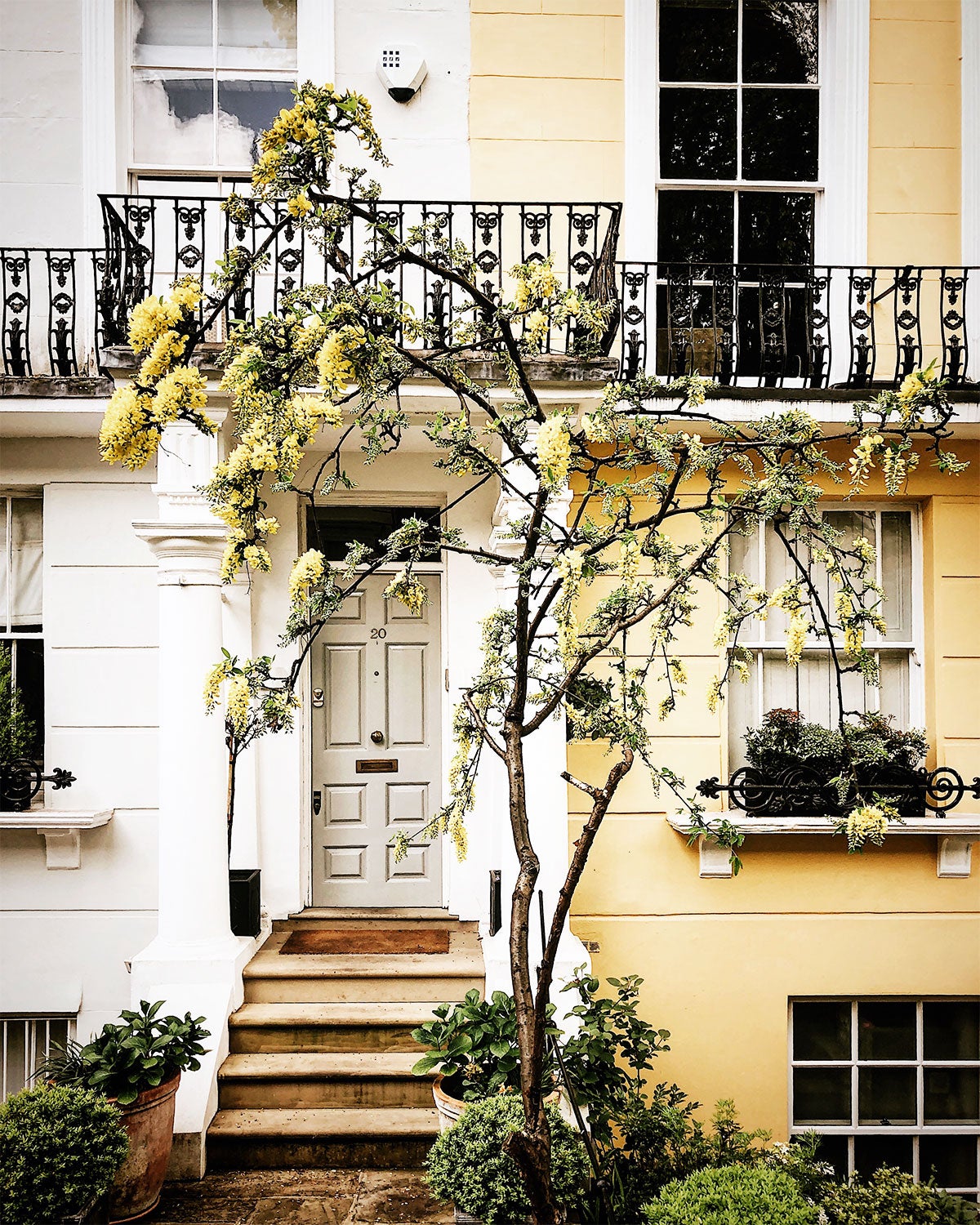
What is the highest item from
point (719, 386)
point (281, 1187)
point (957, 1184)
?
point (719, 386)

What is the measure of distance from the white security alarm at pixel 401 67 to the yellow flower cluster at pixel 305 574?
4.06 metres

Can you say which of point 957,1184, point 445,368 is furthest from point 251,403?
point 957,1184

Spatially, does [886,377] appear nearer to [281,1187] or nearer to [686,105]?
[686,105]

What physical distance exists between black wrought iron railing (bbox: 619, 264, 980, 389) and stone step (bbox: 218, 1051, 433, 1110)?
13.0ft

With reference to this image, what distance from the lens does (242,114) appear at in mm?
5945

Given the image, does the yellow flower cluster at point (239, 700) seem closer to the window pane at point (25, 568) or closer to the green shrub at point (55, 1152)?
the green shrub at point (55, 1152)

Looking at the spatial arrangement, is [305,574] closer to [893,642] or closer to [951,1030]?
[893,642]

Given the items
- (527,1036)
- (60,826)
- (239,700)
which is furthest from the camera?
(60,826)

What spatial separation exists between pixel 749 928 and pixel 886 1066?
1.16 meters

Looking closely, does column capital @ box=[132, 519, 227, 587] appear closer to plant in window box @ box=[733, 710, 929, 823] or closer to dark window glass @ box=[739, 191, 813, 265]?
plant in window box @ box=[733, 710, 929, 823]

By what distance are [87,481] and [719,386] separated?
3686mm

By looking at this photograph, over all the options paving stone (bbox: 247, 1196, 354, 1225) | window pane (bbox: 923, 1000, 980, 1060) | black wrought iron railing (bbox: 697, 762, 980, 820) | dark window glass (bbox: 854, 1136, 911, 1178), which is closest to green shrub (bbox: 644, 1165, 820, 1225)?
paving stone (bbox: 247, 1196, 354, 1225)

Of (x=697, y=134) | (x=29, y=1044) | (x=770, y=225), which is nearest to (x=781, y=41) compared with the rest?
(x=697, y=134)

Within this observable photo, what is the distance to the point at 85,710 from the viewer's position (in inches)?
228
